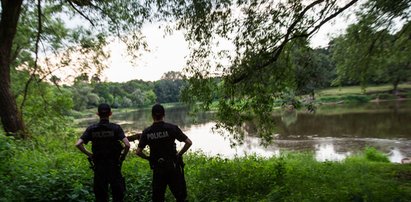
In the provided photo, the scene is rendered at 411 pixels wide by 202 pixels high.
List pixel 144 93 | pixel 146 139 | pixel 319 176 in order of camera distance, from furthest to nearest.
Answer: pixel 144 93, pixel 319 176, pixel 146 139

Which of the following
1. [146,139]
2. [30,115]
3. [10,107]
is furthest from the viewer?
[30,115]

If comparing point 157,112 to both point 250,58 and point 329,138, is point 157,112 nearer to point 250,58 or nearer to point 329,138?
point 250,58

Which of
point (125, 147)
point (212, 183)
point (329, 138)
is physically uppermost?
point (125, 147)

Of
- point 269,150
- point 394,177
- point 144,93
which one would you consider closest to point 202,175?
point 394,177

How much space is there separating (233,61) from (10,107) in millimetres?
6407

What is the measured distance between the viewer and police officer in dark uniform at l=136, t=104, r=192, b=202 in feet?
18.1

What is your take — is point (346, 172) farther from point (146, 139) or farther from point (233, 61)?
point (146, 139)

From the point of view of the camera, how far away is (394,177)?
10.1m

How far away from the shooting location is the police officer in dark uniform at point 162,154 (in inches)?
218

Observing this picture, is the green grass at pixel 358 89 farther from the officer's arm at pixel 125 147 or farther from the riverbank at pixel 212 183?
the officer's arm at pixel 125 147

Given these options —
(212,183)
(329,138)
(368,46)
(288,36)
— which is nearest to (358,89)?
(329,138)

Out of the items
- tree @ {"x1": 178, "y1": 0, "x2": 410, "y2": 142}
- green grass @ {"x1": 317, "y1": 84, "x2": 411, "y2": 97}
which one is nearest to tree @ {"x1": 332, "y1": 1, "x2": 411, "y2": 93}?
tree @ {"x1": 178, "y1": 0, "x2": 410, "y2": 142}

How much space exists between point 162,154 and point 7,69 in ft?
23.2

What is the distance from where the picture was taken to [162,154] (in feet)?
18.3
